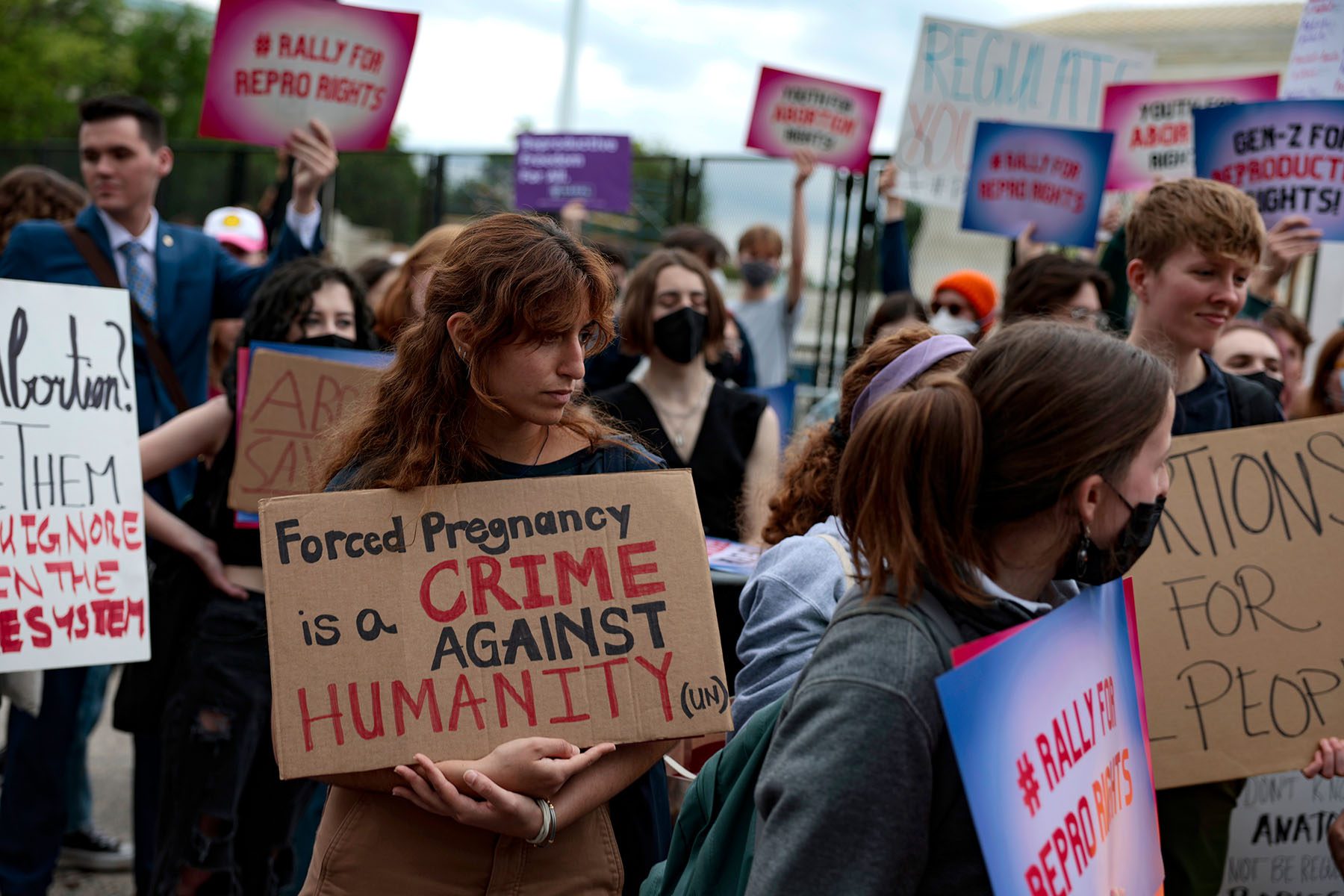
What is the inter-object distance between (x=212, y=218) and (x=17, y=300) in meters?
5.84

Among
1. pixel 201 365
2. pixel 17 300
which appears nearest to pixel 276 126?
pixel 201 365

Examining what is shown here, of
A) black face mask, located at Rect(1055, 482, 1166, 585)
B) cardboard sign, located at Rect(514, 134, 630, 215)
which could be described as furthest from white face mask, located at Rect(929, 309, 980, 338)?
black face mask, located at Rect(1055, 482, 1166, 585)

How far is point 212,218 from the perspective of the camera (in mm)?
8625

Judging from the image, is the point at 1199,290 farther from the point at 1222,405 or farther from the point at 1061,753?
the point at 1061,753

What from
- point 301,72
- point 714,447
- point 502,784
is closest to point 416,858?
point 502,784

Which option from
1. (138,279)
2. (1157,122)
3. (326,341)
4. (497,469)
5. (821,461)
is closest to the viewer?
(497,469)

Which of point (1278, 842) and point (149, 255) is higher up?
point (149, 255)

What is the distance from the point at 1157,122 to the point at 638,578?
210 inches

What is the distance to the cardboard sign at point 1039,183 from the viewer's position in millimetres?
5961

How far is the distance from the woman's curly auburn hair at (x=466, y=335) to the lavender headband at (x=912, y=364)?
0.55 metres

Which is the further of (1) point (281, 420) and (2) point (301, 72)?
(2) point (301, 72)

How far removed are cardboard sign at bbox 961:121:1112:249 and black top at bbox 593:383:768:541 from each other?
242 cm

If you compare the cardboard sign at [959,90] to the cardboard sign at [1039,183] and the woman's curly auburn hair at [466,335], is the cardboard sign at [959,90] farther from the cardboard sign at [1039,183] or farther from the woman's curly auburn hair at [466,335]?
the woman's curly auburn hair at [466,335]

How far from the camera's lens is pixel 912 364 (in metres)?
2.05
